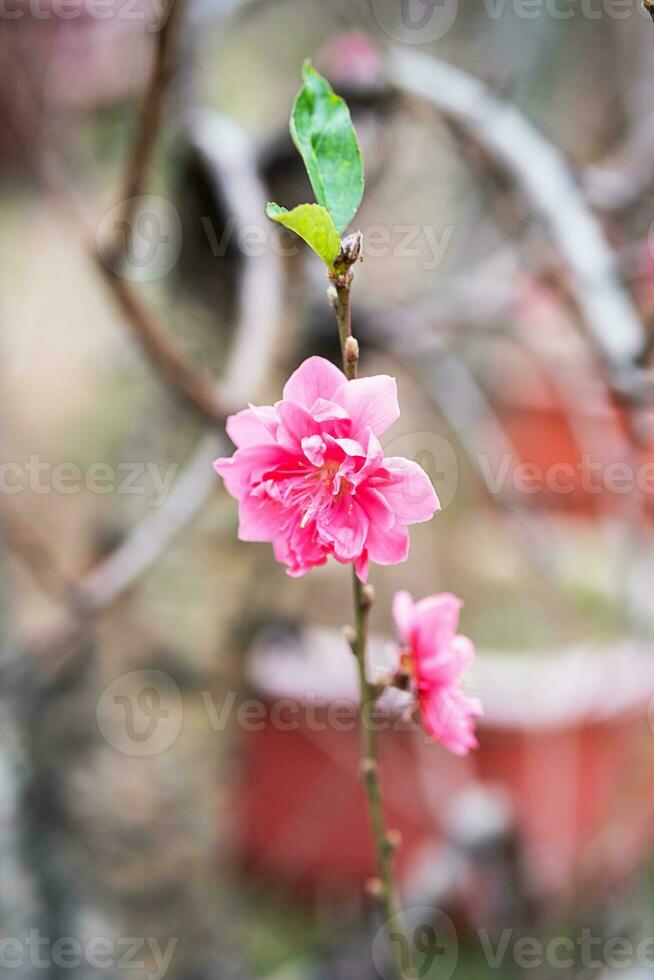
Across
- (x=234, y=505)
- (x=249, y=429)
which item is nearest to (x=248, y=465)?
(x=249, y=429)

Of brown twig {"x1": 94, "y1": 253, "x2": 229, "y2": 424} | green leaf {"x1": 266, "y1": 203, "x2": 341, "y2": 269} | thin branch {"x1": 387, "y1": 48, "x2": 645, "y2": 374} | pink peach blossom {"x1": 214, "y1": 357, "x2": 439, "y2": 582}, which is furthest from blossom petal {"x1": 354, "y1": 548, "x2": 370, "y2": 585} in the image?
brown twig {"x1": 94, "y1": 253, "x2": 229, "y2": 424}

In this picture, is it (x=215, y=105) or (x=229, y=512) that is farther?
(x=215, y=105)

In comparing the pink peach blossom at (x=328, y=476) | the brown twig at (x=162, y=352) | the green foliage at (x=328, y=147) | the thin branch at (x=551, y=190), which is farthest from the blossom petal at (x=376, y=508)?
the brown twig at (x=162, y=352)

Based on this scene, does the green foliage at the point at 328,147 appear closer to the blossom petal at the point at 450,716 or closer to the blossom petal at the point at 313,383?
the blossom petal at the point at 313,383

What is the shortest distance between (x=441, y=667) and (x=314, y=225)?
205 millimetres

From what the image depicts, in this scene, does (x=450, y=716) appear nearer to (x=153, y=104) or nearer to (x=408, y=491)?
(x=408, y=491)

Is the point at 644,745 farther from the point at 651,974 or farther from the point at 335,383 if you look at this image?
the point at 335,383

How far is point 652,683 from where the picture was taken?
4.52ft

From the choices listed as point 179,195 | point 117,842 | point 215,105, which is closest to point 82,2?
point 215,105

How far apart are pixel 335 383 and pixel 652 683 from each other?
47.1 inches

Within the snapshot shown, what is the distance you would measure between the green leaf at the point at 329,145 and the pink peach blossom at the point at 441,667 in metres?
0.17

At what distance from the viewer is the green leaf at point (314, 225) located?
29cm

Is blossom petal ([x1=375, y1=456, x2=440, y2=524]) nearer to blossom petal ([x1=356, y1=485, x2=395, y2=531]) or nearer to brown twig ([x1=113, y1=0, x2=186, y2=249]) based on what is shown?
blossom petal ([x1=356, y1=485, x2=395, y2=531])

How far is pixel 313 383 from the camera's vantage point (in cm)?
34
